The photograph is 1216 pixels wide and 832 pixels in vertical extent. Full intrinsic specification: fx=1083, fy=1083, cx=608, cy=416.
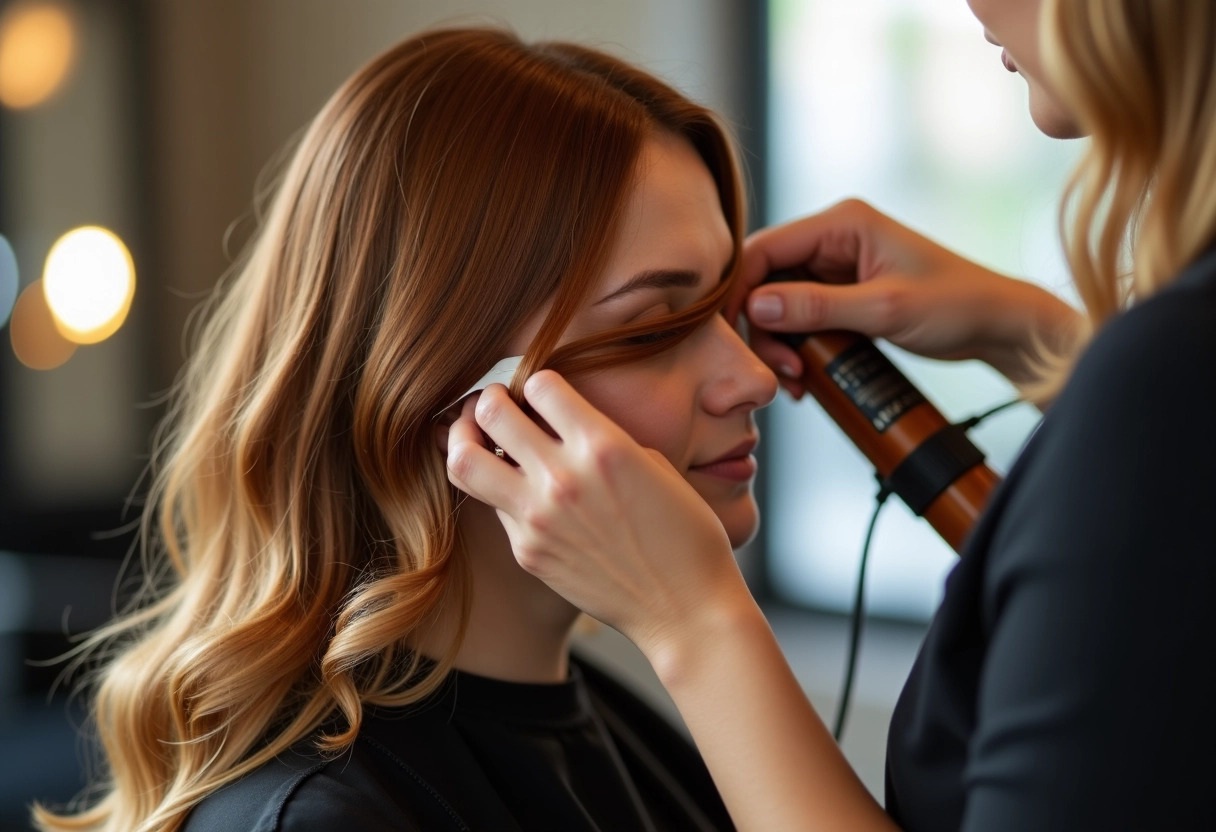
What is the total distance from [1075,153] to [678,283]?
4.36 feet

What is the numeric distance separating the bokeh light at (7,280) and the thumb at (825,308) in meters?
1.50

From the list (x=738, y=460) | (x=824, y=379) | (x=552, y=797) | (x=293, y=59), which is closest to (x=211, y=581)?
(x=552, y=797)

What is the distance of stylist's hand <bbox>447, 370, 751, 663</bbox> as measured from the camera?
2.39 ft

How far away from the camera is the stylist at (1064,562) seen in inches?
19.2

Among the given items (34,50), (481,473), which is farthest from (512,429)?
(34,50)

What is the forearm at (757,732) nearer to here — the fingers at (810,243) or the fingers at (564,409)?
the fingers at (564,409)

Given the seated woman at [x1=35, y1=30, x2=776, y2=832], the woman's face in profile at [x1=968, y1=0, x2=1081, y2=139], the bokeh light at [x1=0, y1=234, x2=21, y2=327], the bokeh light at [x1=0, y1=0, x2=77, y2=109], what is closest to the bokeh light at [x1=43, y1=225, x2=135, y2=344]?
the bokeh light at [x1=0, y1=234, x2=21, y2=327]

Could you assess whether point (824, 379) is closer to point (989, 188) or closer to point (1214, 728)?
point (1214, 728)

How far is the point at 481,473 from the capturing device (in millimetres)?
802

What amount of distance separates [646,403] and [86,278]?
1.29 meters

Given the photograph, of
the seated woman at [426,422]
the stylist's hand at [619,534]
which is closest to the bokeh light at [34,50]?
the seated woman at [426,422]

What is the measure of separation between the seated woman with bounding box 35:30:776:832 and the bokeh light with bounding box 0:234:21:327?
3.63 feet

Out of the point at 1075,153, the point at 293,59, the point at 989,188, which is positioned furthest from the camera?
the point at 293,59

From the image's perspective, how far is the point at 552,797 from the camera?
3.19 ft
